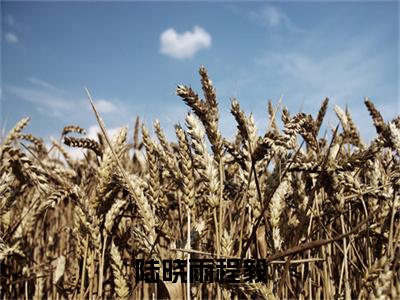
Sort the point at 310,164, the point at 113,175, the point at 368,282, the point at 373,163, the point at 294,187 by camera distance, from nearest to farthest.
A: 1. the point at 368,282
2. the point at 310,164
3. the point at 113,175
4. the point at 294,187
5. the point at 373,163

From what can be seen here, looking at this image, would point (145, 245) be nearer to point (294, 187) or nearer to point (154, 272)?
point (154, 272)

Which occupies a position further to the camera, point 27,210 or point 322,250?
point 27,210

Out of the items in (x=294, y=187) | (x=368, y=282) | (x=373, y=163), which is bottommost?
(x=368, y=282)

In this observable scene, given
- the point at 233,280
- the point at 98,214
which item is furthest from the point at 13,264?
the point at 233,280

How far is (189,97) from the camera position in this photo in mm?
1080

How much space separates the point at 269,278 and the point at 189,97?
629 mm

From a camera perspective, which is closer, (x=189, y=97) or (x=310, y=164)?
(x=189, y=97)

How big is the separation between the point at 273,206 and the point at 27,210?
4.80 feet

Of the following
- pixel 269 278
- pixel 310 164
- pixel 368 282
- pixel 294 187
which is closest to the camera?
pixel 368 282

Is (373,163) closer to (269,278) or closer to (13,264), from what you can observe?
(269,278)

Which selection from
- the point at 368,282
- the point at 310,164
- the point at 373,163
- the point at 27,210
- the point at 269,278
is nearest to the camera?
the point at 368,282

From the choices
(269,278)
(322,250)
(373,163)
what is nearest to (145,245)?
(269,278)

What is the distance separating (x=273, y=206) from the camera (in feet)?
4.12

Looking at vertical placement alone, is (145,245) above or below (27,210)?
below
